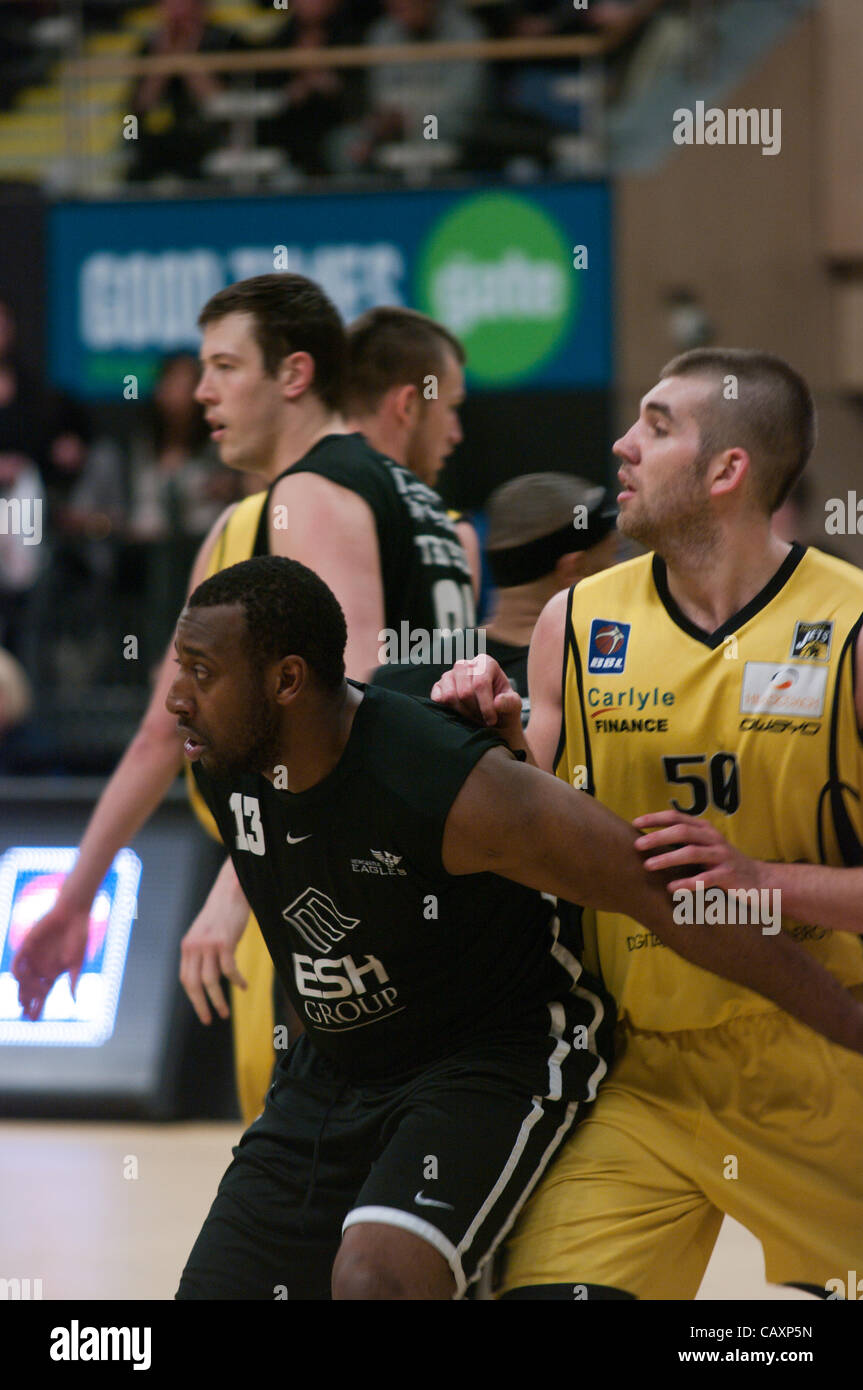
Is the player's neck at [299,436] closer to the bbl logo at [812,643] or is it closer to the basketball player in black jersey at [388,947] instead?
the basketball player in black jersey at [388,947]

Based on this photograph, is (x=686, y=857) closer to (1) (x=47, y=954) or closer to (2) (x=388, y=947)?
(2) (x=388, y=947)

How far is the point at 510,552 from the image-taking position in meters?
3.58

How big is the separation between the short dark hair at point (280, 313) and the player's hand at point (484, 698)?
1.24 m

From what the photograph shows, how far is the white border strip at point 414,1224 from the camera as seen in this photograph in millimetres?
2477

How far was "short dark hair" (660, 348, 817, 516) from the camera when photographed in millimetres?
2920

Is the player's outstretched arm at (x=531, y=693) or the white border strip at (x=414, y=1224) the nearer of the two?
the white border strip at (x=414, y=1224)

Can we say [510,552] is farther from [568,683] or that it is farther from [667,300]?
[667,300]

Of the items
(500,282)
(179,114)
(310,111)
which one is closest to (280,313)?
(500,282)

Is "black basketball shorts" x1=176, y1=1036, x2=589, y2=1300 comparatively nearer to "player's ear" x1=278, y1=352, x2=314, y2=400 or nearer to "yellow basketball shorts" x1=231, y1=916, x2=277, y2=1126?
"yellow basketball shorts" x1=231, y1=916, x2=277, y2=1126

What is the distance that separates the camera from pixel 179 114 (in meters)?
10.0

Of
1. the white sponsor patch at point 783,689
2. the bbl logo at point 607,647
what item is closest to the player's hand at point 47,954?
the bbl logo at point 607,647

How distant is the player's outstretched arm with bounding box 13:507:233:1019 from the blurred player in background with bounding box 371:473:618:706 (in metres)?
0.63

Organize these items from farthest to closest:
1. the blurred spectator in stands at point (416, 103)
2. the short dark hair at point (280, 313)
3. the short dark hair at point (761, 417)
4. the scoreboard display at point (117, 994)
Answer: the blurred spectator in stands at point (416, 103)
the scoreboard display at point (117, 994)
the short dark hair at point (280, 313)
the short dark hair at point (761, 417)

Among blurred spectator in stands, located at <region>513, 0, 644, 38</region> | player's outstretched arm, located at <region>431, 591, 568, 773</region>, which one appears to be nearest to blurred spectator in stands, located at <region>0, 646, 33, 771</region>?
blurred spectator in stands, located at <region>513, 0, 644, 38</region>
